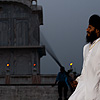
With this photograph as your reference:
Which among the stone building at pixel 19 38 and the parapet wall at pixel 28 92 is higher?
the stone building at pixel 19 38

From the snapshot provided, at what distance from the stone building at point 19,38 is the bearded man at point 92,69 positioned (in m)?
22.7

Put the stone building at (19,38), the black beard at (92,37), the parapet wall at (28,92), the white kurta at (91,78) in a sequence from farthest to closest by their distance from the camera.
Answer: the stone building at (19,38), the parapet wall at (28,92), the black beard at (92,37), the white kurta at (91,78)

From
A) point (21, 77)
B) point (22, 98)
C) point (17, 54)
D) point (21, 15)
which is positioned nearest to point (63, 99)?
point (22, 98)

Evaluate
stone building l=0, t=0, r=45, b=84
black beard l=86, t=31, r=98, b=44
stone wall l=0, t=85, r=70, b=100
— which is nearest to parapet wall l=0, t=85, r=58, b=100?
stone wall l=0, t=85, r=70, b=100

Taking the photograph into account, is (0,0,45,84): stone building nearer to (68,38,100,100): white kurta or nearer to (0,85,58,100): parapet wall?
(0,85,58,100): parapet wall

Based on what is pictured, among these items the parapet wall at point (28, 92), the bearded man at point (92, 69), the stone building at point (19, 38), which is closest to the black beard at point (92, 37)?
the bearded man at point (92, 69)

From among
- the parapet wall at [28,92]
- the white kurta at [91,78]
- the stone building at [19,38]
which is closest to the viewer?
the white kurta at [91,78]

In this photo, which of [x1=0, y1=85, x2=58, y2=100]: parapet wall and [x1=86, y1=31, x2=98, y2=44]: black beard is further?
[x1=0, y1=85, x2=58, y2=100]: parapet wall

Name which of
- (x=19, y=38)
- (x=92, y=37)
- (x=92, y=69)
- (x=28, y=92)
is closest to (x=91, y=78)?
(x=92, y=69)

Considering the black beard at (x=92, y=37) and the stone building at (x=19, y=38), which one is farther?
the stone building at (x=19, y=38)

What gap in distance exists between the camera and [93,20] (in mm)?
3428

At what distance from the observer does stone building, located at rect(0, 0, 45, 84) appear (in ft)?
86.9

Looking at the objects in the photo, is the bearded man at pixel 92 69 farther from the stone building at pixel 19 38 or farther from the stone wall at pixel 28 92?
the stone building at pixel 19 38

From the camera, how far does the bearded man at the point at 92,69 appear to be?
318 centimetres
